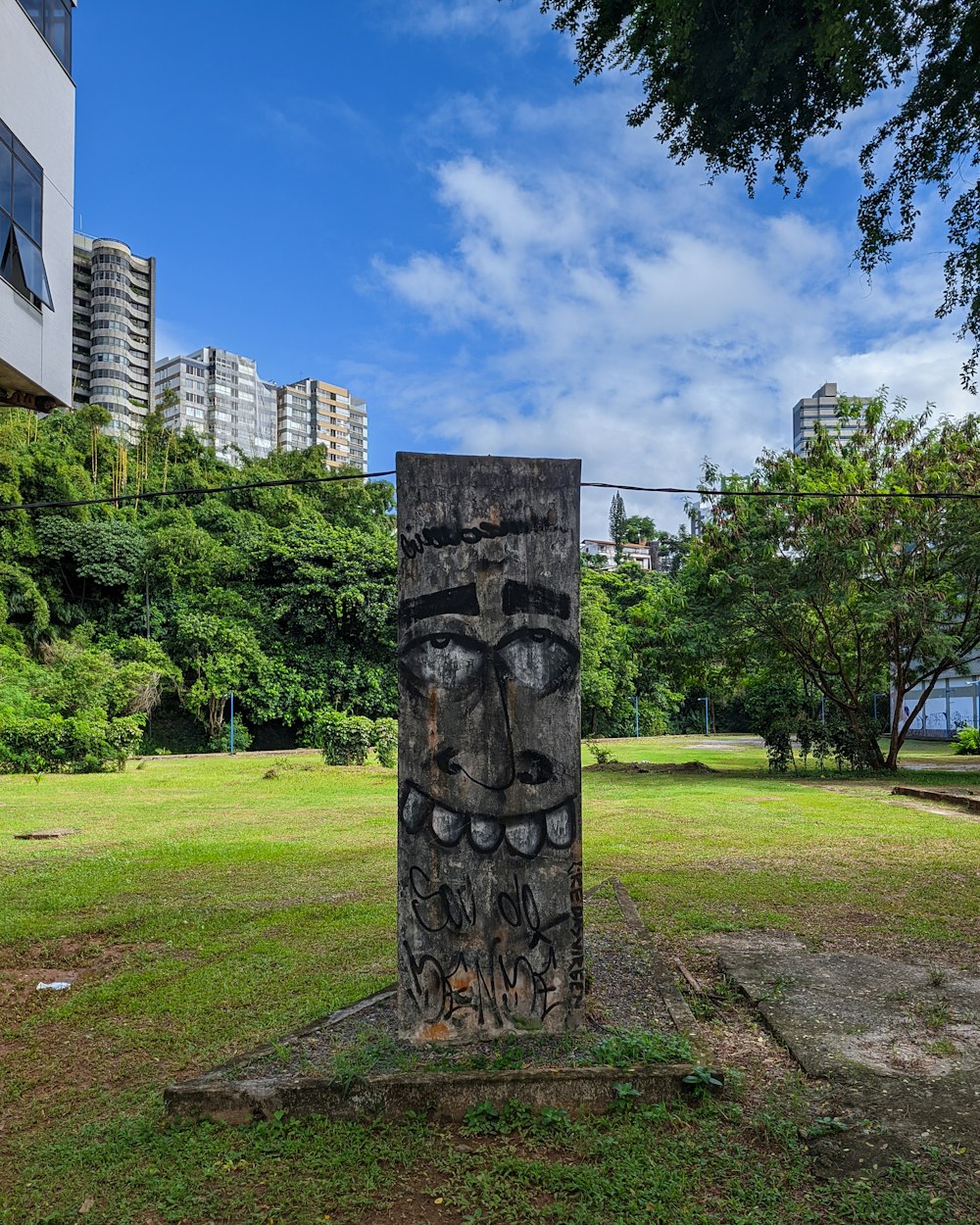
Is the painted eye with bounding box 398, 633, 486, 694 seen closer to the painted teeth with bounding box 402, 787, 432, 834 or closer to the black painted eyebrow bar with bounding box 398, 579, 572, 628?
the black painted eyebrow bar with bounding box 398, 579, 572, 628

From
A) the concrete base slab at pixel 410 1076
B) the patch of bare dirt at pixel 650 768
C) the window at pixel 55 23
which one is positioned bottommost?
the patch of bare dirt at pixel 650 768

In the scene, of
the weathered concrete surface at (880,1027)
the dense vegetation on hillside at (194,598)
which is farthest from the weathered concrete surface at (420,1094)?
the dense vegetation on hillside at (194,598)

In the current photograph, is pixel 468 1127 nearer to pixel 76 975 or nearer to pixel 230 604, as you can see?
pixel 76 975

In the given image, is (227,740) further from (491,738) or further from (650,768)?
(491,738)

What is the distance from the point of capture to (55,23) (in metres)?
10.2

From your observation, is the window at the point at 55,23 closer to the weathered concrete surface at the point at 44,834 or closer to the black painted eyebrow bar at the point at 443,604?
the weathered concrete surface at the point at 44,834

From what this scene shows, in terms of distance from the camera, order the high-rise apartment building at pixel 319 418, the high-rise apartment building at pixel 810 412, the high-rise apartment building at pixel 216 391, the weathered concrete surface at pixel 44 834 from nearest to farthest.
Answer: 1. the weathered concrete surface at pixel 44 834
2. the high-rise apartment building at pixel 810 412
3. the high-rise apartment building at pixel 216 391
4. the high-rise apartment building at pixel 319 418

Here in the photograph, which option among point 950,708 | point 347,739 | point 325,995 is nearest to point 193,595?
point 347,739

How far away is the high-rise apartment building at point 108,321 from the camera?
2527 inches

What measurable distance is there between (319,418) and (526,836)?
302ft

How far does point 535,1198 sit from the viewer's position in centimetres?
290

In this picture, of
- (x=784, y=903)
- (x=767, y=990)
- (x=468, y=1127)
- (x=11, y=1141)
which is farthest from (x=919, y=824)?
(x=11, y=1141)

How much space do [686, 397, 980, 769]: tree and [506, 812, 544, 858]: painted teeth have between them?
474 inches

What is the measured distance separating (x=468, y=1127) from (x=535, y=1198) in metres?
0.50
